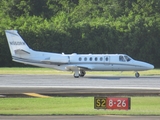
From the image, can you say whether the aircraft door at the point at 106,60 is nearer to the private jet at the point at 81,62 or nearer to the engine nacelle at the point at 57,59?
the private jet at the point at 81,62

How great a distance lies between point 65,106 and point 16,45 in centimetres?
2855

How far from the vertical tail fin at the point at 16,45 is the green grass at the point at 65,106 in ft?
79.4

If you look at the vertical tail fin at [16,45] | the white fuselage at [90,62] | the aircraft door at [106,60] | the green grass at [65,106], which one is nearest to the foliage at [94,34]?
the vertical tail fin at [16,45]

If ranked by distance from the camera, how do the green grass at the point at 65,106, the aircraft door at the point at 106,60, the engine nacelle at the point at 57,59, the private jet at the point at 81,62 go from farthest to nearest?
the engine nacelle at the point at 57,59, the aircraft door at the point at 106,60, the private jet at the point at 81,62, the green grass at the point at 65,106

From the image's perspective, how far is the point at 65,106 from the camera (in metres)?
25.6

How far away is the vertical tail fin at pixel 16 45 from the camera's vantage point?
52500 millimetres

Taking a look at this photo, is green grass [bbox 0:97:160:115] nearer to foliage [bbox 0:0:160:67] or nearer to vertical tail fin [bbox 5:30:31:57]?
vertical tail fin [bbox 5:30:31:57]

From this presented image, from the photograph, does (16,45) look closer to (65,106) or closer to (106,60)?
(106,60)

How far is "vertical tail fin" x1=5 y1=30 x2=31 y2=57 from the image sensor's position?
52500mm

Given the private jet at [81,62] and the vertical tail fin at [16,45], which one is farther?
the vertical tail fin at [16,45]
